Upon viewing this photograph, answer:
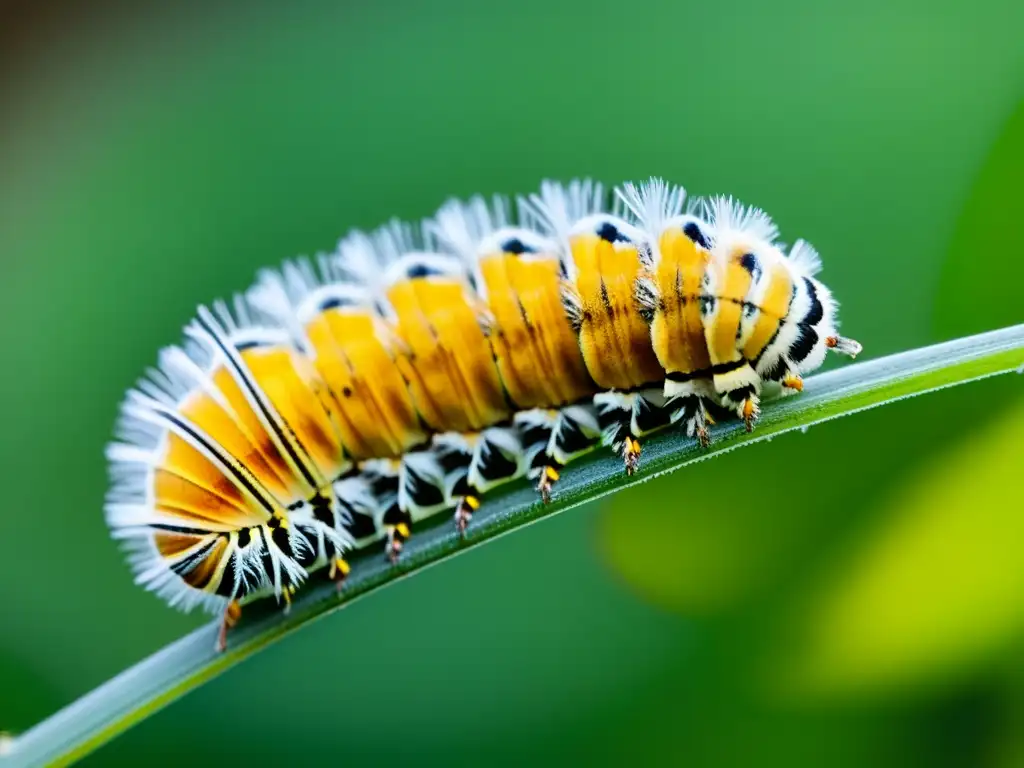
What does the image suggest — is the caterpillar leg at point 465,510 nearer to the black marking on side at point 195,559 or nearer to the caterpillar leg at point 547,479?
the caterpillar leg at point 547,479

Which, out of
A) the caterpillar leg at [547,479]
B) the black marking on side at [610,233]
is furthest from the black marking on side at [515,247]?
the caterpillar leg at [547,479]

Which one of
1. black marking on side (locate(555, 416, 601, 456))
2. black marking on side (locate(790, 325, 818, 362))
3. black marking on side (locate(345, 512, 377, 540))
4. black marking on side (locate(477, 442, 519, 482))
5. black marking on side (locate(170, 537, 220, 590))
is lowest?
black marking on side (locate(170, 537, 220, 590))

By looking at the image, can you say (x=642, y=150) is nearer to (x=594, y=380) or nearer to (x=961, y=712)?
(x=594, y=380)

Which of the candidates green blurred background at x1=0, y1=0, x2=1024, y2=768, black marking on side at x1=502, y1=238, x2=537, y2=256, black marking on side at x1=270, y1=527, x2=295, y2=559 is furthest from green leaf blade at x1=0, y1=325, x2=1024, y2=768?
green blurred background at x1=0, y1=0, x2=1024, y2=768

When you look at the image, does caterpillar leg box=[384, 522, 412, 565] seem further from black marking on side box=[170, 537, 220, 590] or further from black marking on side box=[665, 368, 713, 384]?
black marking on side box=[665, 368, 713, 384]

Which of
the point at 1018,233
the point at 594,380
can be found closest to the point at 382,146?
the point at 594,380

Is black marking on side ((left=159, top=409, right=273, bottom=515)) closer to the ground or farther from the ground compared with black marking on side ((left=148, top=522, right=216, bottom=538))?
farther from the ground
